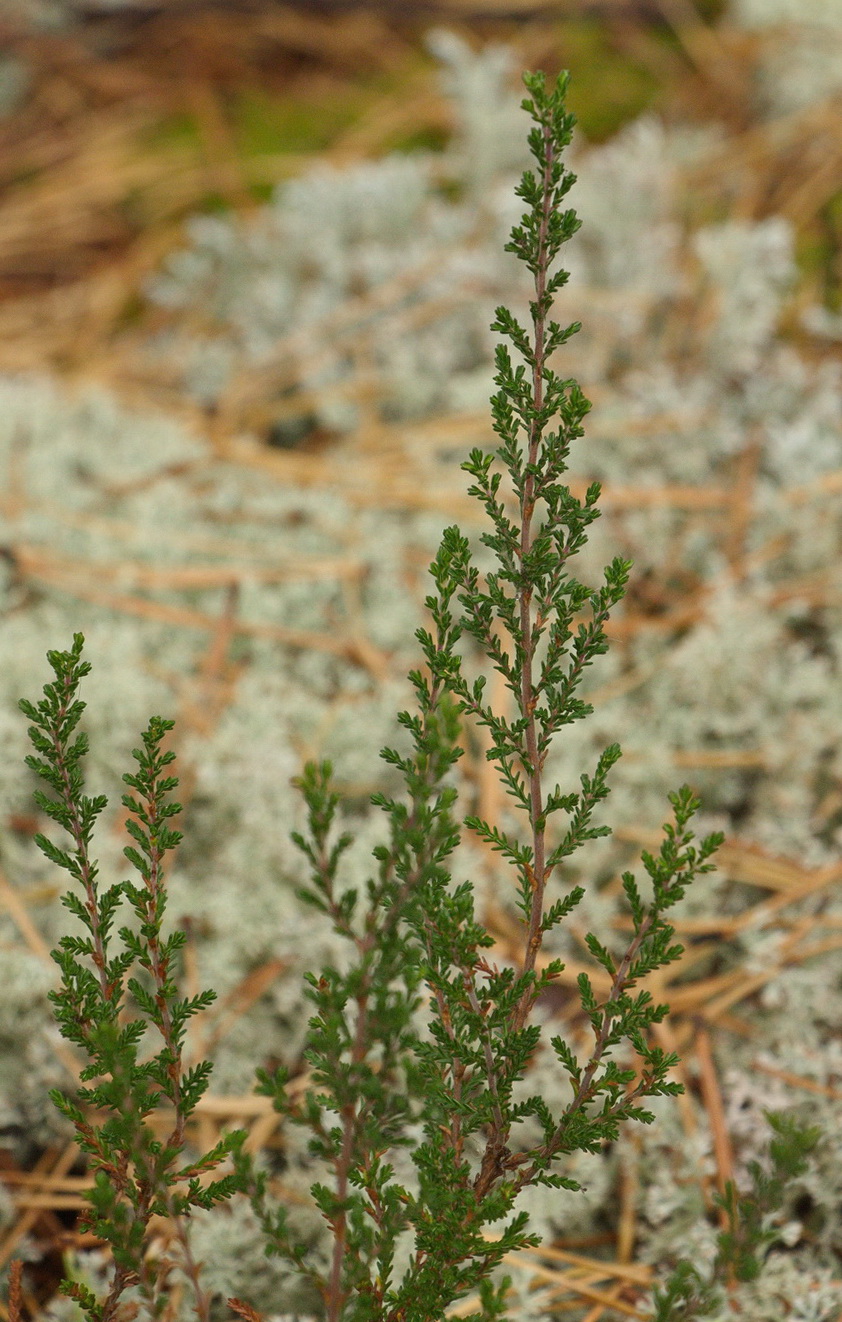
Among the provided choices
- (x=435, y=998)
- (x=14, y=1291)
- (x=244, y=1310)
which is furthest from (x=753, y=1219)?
(x=14, y=1291)

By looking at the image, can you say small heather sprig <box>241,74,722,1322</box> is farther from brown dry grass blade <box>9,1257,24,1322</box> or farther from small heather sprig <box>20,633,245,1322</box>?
brown dry grass blade <box>9,1257,24,1322</box>

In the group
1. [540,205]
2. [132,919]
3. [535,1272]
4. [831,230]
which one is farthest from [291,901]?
[831,230]

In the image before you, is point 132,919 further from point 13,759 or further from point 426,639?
point 426,639

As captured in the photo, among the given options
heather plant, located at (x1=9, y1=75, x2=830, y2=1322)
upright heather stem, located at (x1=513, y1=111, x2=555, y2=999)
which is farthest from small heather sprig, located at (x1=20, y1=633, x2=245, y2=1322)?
upright heather stem, located at (x1=513, y1=111, x2=555, y2=999)

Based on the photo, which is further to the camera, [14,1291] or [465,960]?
[14,1291]

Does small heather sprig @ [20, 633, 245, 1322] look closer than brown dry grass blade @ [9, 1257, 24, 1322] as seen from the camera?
Yes

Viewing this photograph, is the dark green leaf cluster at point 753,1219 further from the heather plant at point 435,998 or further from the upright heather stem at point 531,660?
the upright heather stem at point 531,660

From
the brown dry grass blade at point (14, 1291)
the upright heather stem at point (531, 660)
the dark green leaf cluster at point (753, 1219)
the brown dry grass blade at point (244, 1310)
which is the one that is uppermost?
the upright heather stem at point (531, 660)

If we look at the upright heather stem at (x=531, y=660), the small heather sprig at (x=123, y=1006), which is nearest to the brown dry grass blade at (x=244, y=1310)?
the small heather sprig at (x=123, y=1006)

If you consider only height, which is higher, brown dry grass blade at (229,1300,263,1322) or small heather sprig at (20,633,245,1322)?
small heather sprig at (20,633,245,1322)

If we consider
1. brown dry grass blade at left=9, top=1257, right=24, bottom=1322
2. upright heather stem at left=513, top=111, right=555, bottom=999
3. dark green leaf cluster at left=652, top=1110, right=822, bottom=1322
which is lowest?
brown dry grass blade at left=9, top=1257, right=24, bottom=1322

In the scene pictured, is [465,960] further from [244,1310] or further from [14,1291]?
[14,1291]
